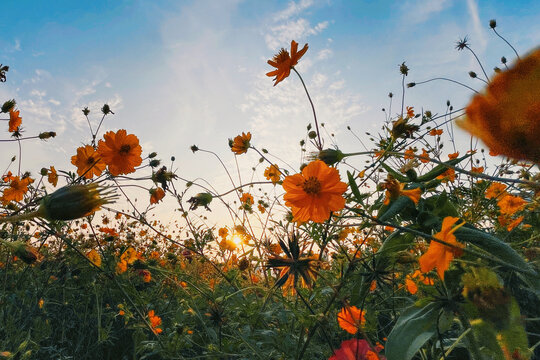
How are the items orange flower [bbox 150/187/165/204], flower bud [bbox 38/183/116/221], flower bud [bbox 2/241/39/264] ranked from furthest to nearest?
orange flower [bbox 150/187/165/204] → flower bud [bbox 2/241/39/264] → flower bud [bbox 38/183/116/221]

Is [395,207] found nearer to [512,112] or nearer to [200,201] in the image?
[512,112]

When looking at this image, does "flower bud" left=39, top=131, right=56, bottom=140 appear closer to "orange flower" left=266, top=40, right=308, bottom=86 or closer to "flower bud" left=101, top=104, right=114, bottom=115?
"flower bud" left=101, top=104, right=114, bottom=115

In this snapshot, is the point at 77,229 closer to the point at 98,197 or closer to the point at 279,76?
the point at 279,76

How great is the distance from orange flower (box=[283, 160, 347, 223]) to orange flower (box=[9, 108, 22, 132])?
1.89 m

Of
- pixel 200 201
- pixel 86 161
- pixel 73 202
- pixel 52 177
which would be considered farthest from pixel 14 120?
pixel 73 202

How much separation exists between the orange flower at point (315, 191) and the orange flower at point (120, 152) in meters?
0.81

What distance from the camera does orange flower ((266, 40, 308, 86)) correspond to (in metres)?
1.36

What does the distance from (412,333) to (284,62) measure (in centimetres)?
115

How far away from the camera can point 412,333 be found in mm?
560

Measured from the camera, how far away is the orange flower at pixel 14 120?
198 cm

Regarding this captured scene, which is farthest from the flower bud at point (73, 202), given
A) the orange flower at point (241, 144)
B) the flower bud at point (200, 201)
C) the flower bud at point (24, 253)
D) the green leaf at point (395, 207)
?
the orange flower at point (241, 144)

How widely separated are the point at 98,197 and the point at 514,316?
63 centimetres

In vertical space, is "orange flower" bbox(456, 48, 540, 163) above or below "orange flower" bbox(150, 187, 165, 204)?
below

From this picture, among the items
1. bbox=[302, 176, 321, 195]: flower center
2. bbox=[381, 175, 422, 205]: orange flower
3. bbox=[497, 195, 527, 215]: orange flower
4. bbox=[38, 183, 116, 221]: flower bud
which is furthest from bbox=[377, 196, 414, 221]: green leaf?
bbox=[497, 195, 527, 215]: orange flower
